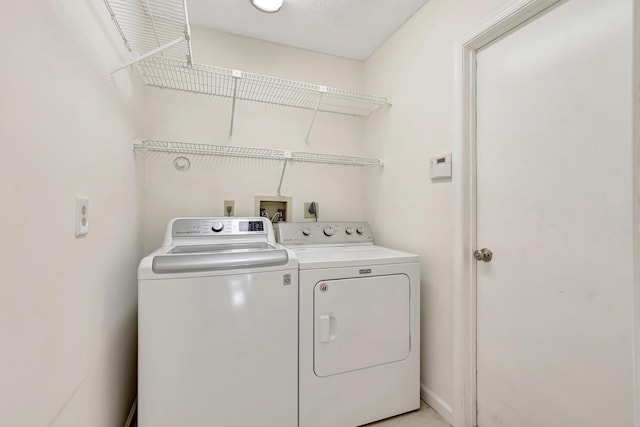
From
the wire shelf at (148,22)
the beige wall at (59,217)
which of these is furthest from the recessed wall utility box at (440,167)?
the beige wall at (59,217)

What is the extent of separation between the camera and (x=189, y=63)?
4.69 feet

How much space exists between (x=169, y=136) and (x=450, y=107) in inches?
71.9

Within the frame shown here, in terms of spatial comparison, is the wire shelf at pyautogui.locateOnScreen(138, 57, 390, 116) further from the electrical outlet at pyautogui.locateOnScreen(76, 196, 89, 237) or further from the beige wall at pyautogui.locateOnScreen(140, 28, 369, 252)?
the electrical outlet at pyautogui.locateOnScreen(76, 196, 89, 237)

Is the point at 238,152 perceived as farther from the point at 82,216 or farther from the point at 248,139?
the point at 82,216

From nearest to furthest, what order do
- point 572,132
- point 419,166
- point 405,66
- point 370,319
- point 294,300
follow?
point 572,132
point 294,300
point 370,319
point 419,166
point 405,66

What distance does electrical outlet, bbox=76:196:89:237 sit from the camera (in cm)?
88

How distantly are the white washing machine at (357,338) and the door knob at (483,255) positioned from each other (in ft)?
1.05

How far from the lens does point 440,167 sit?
5.14 feet

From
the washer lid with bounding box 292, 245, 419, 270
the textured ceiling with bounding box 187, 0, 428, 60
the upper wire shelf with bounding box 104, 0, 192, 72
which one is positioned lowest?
the washer lid with bounding box 292, 245, 419, 270

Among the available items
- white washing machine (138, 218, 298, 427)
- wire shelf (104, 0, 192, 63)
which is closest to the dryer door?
white washing machine (138, 218, 298, 427)

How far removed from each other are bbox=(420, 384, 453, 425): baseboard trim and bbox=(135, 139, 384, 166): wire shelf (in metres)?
1.56

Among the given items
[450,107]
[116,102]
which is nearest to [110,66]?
[116,102]

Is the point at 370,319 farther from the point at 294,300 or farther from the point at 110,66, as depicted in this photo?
the point at 110,66

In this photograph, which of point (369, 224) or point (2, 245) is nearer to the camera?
point (2, 245)
